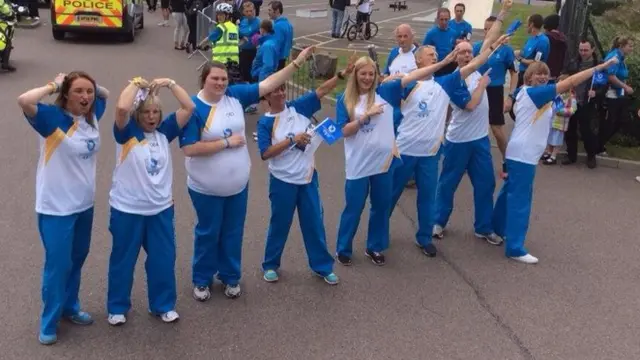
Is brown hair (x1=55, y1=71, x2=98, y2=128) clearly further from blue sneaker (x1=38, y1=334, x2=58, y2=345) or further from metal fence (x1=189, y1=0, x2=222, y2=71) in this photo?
metal fence (x1=189, y1=0, x2=222, y2=71)

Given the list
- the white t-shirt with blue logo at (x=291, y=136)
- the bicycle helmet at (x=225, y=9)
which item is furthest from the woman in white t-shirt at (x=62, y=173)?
the bicycle helmet at (x=225, y=9)

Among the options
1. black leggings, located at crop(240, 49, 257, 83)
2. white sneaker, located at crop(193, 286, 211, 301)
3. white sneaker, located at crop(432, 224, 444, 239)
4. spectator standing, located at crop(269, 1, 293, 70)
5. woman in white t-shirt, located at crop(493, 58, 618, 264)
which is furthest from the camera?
black leggings, located at crop(240, 49, 257, 83)

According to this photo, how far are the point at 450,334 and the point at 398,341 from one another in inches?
16.2

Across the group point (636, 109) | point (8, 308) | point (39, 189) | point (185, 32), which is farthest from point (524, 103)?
point (185, 32)

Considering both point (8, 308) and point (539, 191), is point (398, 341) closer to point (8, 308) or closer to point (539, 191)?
point (8, 308)

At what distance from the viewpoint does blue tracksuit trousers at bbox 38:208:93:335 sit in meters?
4.39

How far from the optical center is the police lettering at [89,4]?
56.7 ft

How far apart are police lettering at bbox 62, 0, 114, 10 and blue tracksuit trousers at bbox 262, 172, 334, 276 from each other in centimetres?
1393

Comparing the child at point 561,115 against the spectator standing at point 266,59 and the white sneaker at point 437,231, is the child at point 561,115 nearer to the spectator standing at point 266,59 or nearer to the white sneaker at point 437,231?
the white sneaker at point 437,231

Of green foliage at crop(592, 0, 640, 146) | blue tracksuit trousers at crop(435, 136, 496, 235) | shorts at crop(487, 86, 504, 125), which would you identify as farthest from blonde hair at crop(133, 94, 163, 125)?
green foliage at crop(592, 0, 640, 146)

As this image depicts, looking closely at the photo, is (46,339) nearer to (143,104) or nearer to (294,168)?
(143,104)

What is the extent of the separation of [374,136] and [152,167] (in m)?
1.95

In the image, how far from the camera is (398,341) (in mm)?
4793

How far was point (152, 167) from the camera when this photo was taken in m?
4.56
